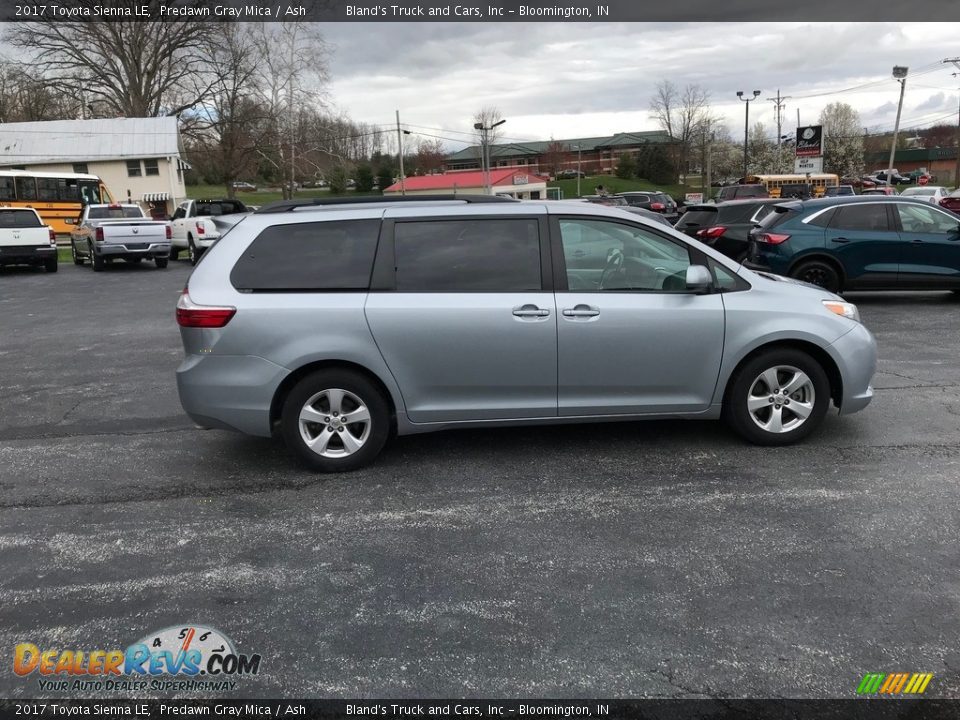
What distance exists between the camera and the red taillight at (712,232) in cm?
1452

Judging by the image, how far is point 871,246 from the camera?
11.2 metres

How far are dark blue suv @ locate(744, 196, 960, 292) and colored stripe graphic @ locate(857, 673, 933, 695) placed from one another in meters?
9.18

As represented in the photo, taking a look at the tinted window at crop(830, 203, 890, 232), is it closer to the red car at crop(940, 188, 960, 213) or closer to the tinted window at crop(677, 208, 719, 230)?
A: the tinted window at crop(677, 208, 719, 230)

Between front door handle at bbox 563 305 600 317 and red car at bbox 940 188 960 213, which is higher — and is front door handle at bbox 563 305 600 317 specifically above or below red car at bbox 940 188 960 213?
below

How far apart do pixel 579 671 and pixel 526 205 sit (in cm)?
337

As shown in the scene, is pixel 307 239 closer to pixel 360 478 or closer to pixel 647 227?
pixel 360 478

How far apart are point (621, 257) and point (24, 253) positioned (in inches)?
814

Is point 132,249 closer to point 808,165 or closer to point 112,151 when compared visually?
point 112,151

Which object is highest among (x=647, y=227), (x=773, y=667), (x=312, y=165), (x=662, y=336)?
(x=312, y=165)

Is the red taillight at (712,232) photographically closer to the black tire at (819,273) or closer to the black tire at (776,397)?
the black tire at (819,273)

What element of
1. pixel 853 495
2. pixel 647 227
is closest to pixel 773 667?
pixel 853 495

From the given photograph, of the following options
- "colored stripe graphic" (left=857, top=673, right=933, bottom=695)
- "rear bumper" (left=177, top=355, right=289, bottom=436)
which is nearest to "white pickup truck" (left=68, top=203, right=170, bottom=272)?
"rear bumper" (left=177, top=355, right=289, bottom=436)

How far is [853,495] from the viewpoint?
4.55 metres

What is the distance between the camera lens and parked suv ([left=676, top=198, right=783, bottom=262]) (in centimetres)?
1441
